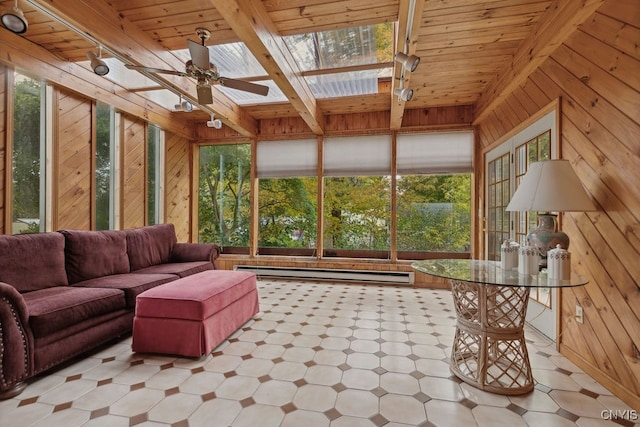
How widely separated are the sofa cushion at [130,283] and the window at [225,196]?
7.76 feet

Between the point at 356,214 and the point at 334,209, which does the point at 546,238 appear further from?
the point at 334,209

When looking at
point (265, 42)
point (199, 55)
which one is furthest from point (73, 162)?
point (265, 42)

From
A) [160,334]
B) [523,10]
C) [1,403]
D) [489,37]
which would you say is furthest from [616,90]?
[1,403]

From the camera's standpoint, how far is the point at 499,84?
332cm

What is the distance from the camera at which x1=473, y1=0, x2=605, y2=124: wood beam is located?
6.53ft

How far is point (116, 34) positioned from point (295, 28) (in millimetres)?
1486

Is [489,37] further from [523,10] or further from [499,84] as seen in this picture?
[499,84]

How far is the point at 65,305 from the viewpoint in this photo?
2.11 meters

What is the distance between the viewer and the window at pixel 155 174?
466 cm

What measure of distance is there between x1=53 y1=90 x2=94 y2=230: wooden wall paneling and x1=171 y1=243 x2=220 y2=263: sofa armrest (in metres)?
1.03

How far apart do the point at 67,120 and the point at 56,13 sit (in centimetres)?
162

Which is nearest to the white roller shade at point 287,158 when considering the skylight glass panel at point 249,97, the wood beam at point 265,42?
the skylight glass panel at point 249,97

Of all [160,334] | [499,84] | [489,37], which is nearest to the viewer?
[160,334]

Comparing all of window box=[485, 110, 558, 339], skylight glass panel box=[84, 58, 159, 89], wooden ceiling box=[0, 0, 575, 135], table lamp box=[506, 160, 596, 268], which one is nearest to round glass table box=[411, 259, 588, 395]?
table lamp box=[506, 160, 596, 268]
